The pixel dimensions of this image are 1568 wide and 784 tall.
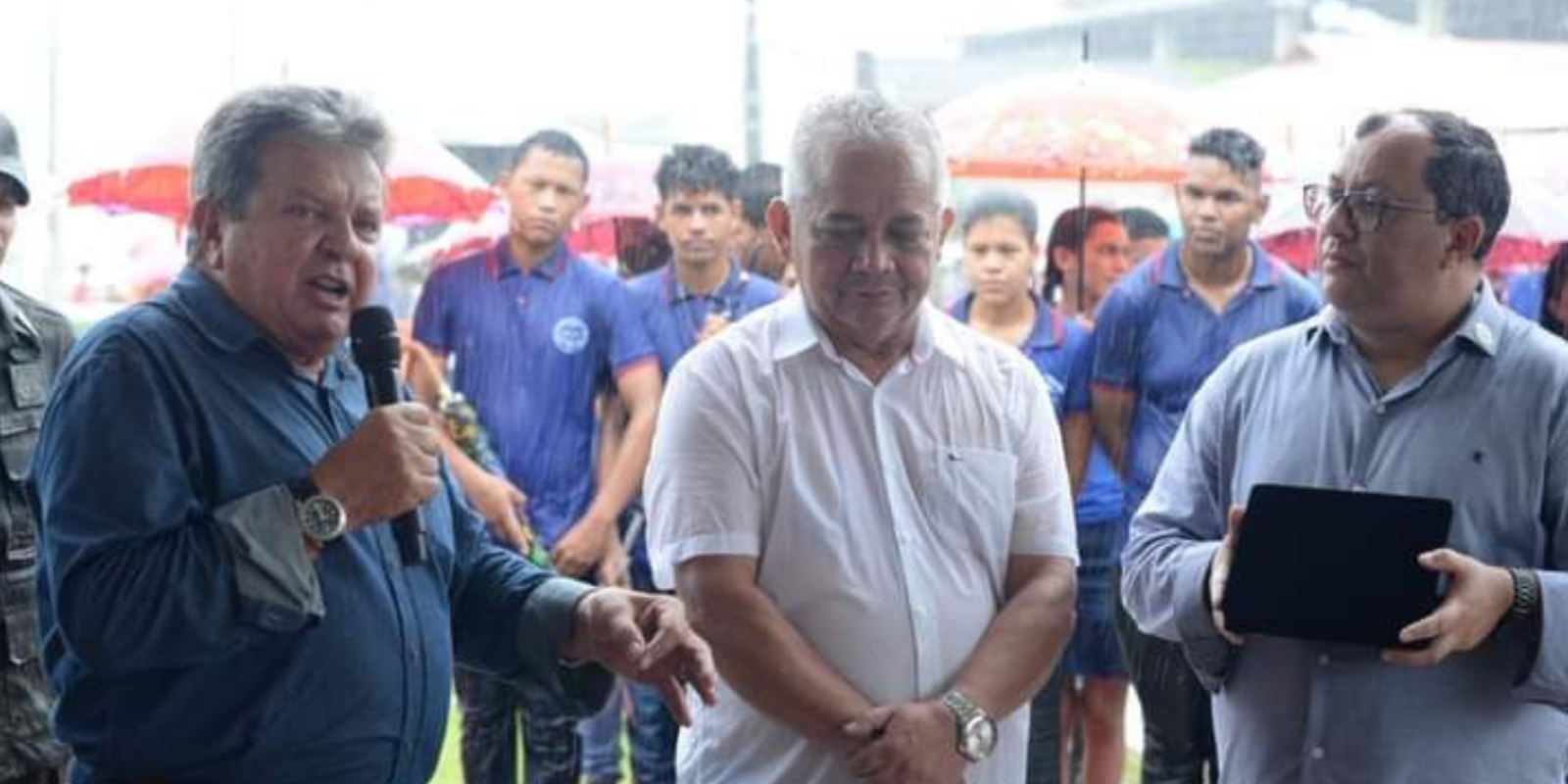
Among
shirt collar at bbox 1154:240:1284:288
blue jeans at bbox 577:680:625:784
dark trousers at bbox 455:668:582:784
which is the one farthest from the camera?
blue jeans at bbox 577:680:625:784

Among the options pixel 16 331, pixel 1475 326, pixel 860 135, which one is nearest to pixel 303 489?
pixel 860 135

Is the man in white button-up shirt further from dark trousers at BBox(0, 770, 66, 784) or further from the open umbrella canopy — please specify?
the open umbrella canopy

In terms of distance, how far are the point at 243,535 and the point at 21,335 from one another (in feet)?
4.55

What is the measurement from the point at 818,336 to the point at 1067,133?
428cm

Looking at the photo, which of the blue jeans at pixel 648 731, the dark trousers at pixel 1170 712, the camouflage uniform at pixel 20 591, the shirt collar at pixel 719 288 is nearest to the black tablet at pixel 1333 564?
the dark trousers at pixel 1170 712

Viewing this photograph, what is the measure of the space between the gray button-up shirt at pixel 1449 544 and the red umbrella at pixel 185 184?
3.94 metres

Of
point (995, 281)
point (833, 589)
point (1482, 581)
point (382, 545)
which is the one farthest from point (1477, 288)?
point (995, 281)

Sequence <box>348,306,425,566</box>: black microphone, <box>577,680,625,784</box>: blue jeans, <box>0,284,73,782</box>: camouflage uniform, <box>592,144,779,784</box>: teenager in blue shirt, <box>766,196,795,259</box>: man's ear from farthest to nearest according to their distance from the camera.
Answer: <box>577,680,625,784</box>: blue jeans → <box>592,144,779,784</box>: teenager in blue shirt → <box>0,284,73,782</box>: camouflage uniform → <box>766,196,795,259</box>: man's ear → <box>348,306,425,566</box>: black microphone

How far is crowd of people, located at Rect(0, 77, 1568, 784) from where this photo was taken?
7.07 feet

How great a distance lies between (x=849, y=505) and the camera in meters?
2.72

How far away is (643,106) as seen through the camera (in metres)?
7.95

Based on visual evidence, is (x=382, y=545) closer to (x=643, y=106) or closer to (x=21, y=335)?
(x=21, y=335)

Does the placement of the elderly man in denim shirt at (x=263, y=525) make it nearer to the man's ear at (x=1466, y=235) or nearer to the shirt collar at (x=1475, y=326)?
the shirt collar at (x=1475, y=326)

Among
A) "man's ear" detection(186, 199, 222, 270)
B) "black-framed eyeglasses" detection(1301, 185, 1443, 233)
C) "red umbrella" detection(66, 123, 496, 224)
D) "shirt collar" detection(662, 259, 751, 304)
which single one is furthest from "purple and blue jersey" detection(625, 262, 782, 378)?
"man's ear" detection(186, 199, 222, 270)
